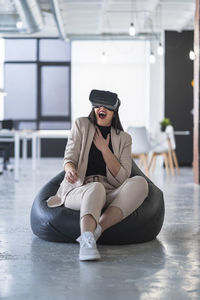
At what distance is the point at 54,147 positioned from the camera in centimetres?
1558

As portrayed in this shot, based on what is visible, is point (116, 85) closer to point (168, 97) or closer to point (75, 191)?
point (168, 97)

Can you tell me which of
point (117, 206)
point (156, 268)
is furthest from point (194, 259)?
point (117, 206)

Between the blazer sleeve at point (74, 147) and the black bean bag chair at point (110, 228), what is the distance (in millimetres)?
322

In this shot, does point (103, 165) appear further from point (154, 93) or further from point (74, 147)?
point (154, 93)

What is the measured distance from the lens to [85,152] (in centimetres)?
397

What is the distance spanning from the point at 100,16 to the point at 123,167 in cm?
854

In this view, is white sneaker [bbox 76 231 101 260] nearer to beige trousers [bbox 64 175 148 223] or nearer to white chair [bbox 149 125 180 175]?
beige trousers [bbox 64 175 148 223]

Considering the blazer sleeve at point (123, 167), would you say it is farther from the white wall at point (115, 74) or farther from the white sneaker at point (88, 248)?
the white wall at point (115, 74)

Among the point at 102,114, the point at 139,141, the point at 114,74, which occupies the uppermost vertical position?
the point at 114,74

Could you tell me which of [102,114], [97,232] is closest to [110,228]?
[97,232]

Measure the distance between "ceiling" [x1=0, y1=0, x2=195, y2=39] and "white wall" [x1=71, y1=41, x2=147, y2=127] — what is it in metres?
1.76

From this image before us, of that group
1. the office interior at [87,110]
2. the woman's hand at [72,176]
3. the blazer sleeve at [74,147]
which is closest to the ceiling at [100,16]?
the office interior at [87,110]

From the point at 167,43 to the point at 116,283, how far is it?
10038mm

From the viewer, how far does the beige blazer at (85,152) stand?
3955mm
